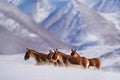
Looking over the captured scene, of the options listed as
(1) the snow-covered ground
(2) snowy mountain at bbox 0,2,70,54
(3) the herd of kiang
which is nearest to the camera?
(1) the snow-covered ground

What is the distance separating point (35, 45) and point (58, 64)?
14201 centimetres

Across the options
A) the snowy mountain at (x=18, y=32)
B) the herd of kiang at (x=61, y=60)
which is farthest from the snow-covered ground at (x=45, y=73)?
the snowy mountain at (x=18, y=32)

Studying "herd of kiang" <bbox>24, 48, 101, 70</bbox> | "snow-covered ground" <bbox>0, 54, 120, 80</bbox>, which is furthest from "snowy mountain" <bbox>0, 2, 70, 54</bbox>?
"snow-covered ground" <bbox>0, 54, 120, 80</bbox>

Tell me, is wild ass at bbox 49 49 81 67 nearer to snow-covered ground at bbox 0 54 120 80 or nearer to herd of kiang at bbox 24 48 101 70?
herd of kiang at bbox 24 48 101 70

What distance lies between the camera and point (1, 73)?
39.1ft

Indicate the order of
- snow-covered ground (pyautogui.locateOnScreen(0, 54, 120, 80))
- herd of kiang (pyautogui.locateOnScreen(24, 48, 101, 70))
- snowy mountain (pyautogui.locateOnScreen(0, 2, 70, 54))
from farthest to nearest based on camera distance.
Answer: snowy mountain (pyautogui.locateOnScreen(0, 2, 70, 54))
herd of kiang (pyautogui.locateOnScreen(24, 48, 101, 70))
snow-covered ground (pyautogui.locateOnScreen(0, 54, 120, 80))

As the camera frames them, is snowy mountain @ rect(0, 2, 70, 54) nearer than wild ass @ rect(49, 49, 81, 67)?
No

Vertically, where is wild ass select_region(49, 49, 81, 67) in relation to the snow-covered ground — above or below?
above

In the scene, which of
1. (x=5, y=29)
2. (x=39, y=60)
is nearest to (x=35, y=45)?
(x=5, y=29)

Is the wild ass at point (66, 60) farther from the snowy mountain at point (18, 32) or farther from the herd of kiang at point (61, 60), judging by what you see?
the snowy mountain at point (18, 32)

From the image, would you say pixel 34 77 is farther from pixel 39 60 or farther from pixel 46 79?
pixel 39 60

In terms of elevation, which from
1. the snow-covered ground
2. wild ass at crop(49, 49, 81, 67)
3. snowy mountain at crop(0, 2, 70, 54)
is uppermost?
snowy mountain at crop(0, 2, 70, 54)

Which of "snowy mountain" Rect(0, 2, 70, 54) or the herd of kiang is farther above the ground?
"snowy mountain" Rect(0, 2, 70, 54)

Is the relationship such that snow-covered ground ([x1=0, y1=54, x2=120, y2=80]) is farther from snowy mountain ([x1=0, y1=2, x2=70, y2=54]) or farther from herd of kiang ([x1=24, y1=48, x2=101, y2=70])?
snowy mountain ([x1=0, y1=2, x2=70, y2=54])
